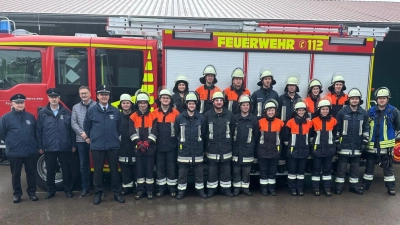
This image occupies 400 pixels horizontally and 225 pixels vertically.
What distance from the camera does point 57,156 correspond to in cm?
497

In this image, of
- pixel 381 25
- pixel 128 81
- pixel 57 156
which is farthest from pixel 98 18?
pixel 381 25

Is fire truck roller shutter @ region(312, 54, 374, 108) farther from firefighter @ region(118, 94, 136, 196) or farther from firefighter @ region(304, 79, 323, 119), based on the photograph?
firefighter @ region(118, 94, 136, 196)

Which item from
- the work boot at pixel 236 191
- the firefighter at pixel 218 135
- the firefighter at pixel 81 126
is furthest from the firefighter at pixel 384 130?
the firefighter at pixel 81 126

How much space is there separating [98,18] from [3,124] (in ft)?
19.0

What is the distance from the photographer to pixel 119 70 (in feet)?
17.2

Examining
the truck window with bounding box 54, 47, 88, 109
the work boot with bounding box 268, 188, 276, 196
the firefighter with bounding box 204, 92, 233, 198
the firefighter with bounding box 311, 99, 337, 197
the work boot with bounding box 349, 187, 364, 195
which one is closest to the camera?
the firefighter with bounding box 204, 92, 233, 198

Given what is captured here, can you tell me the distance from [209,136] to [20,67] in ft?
10.2

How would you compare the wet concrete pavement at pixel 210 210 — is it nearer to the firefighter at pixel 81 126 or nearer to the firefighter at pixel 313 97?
the firefighter at pixel 81 126

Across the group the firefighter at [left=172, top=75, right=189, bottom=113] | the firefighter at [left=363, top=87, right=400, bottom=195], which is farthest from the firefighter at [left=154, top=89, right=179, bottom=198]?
the firefighter at [left=363, top=87, right=400, bottom=195]

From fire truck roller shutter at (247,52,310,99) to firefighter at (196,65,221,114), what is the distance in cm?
62

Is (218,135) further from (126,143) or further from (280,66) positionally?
(280,66)

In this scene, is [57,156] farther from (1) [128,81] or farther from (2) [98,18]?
(2) [98,18]

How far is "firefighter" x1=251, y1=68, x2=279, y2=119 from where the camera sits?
5.28 metres

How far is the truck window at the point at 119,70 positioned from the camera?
17.1ft
